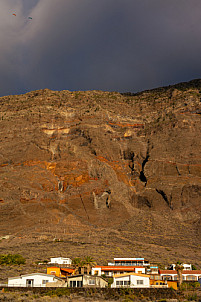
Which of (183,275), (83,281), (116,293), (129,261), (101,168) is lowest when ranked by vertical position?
(116,293)

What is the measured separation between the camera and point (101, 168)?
10894cm

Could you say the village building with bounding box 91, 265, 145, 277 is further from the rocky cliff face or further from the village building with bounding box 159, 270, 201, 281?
the rocky cliff face

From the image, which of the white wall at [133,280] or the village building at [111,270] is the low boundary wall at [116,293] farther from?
the village building at [111,270]

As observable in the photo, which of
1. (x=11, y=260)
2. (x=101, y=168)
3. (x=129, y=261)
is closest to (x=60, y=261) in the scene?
(x=11, y=260)

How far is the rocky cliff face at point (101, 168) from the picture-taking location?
320 feet

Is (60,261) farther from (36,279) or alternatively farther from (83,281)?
(83,281)

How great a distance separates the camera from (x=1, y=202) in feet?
330

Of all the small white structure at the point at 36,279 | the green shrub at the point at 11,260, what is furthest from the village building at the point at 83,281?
the green shrub at the point at 11,260

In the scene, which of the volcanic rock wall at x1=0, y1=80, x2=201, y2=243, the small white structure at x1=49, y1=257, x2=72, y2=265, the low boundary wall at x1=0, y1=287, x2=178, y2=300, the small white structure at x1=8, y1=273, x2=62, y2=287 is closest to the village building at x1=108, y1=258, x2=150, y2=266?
the small white structure at x1=49, y1=257, x2=72, y2=265

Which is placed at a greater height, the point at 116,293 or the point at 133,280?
the point at 133,280

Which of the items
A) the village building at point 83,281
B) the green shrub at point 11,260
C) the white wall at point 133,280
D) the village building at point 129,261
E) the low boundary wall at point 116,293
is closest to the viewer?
the low boundary wall at point 116,293

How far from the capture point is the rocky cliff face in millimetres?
97500

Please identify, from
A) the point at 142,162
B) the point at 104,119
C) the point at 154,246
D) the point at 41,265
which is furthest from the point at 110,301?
the point at 104,119

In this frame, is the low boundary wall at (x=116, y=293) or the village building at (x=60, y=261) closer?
the low boundary wall at (x=116, y=293)
